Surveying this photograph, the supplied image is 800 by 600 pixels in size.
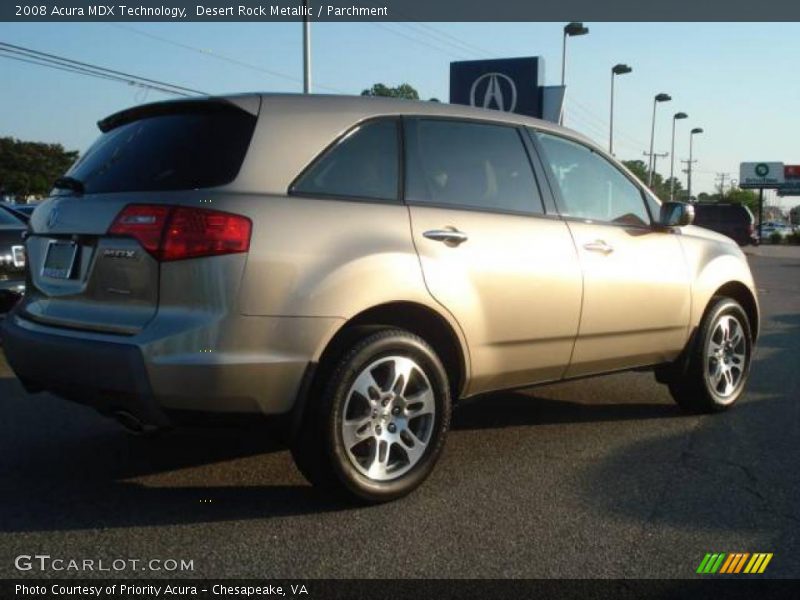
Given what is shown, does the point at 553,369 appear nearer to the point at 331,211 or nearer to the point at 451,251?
the point at 451,251

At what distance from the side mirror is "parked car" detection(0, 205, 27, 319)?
485 cm

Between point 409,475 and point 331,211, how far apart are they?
1.23 meters

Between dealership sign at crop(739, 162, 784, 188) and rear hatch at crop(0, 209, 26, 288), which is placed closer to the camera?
rear hatch at crop(0, 209, 26, 288)

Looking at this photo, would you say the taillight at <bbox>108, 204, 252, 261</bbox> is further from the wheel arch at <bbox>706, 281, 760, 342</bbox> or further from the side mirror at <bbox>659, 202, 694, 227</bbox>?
the wheel arch at <bbox>706, 281, 760, 342</bbox>

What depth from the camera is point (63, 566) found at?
318cm

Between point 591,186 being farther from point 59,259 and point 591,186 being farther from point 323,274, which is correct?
point 59,259

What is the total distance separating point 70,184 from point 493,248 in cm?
202

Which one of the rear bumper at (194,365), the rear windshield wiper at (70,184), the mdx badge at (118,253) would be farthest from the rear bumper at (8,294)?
the mdx badge at (118,253)

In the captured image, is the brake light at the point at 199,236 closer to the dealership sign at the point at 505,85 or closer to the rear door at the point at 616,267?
the rear door at the point at 616,267

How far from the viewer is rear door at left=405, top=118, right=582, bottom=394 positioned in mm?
4168

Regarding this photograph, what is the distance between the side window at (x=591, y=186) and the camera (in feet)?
16.3

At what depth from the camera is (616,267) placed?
16.4 feet

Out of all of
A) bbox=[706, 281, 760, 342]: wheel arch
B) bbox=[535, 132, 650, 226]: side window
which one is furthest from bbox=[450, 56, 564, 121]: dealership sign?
bbox=[535, 132, 650, 226]: side window

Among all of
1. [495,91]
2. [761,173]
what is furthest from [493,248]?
[761,173]
